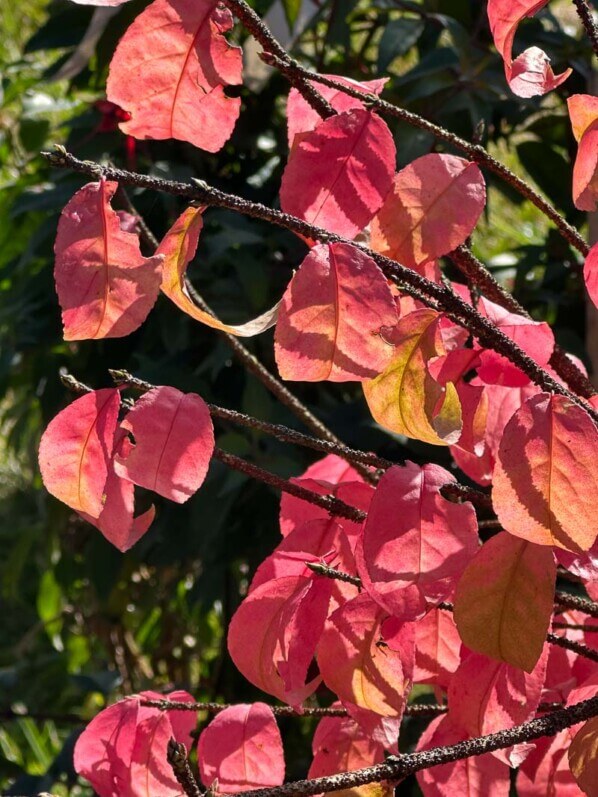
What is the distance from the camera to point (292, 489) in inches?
18.8

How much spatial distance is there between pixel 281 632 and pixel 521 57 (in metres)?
0.27

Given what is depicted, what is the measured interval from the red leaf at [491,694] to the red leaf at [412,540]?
0.06m

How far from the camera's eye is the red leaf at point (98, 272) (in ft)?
1.39

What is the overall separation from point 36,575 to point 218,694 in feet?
2.69

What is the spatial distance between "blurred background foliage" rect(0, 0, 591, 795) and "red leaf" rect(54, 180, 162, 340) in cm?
50

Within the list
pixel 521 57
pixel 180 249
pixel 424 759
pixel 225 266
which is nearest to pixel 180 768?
pixel 424 759

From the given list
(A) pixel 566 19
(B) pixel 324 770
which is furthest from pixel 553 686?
(A) pixel 566 19

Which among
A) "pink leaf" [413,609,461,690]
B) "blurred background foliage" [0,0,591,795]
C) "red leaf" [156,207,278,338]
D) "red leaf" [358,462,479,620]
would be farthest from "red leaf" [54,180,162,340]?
"blurred background foliage" [0,0,591,795]

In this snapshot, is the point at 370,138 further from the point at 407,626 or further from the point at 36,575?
the point at 36,575

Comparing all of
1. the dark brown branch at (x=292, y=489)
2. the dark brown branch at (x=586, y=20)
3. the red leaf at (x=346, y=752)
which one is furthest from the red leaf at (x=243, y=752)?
the dark brown branch at (x=586, y=20)

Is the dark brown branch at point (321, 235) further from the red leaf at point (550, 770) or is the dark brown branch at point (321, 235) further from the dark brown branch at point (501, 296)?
the red leaf at point (550, 770)

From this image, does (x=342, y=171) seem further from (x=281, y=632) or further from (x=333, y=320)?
(x=281, y=632)

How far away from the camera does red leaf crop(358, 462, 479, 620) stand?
413mm

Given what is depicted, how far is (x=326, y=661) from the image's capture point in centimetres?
47
